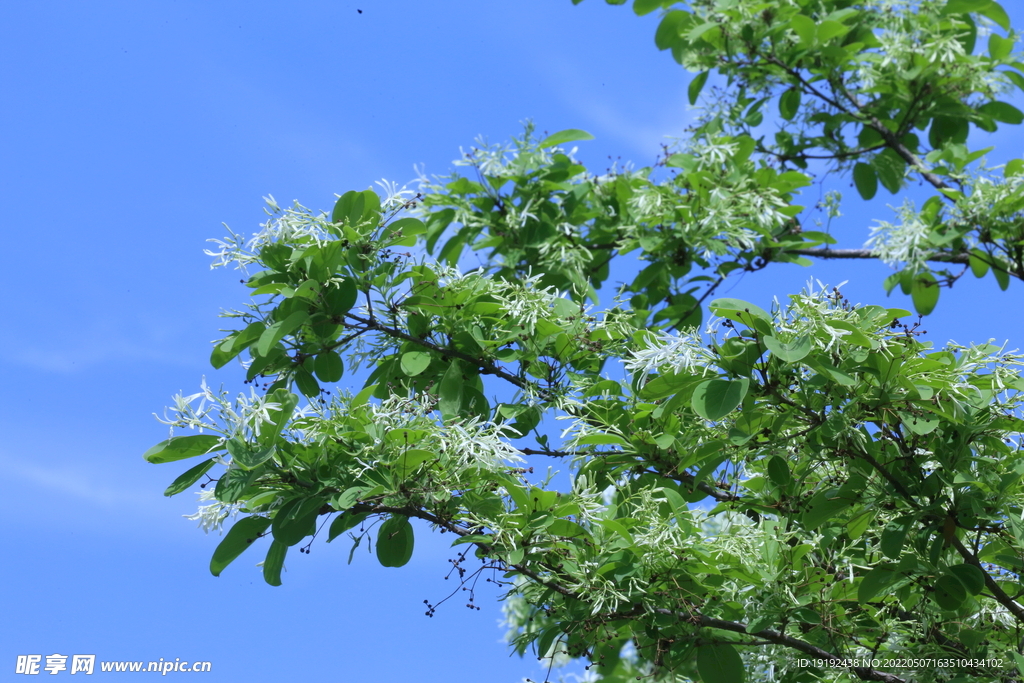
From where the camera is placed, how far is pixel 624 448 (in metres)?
2.57

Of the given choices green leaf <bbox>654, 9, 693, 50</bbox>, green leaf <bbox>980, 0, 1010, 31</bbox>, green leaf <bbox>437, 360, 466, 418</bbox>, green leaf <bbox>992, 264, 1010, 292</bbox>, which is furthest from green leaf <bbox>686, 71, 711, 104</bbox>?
green leaf <bbox>437, 360, 466, 418</bbox>

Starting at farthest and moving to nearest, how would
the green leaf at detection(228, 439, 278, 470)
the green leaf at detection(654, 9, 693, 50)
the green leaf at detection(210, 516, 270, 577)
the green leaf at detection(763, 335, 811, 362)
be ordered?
the green leaf at detection(654, 9, 693, 50) → the green leaf at detection(210, 516, 270, 577) → the green leaf at detection(228, 439, 278, 470) → the green leaf at detection(763, 335, 811, 362)

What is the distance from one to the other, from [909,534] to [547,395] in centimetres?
118

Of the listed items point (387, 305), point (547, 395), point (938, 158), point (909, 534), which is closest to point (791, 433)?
point (909, 534)

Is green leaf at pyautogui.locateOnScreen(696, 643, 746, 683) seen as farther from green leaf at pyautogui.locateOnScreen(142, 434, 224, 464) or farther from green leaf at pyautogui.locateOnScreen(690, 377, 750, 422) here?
green leaf at pyautogui.locateOnScreen(142, 434, 224, 464)

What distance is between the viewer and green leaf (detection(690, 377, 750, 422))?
197 cm

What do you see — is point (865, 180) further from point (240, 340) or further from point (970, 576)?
point (240, 340)

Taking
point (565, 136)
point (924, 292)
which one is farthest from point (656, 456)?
point (924, 292)

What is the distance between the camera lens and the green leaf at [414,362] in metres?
2.66

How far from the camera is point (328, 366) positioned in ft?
9.45

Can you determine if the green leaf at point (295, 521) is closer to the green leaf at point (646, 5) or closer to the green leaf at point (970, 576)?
the green leaf at point (970, 576)

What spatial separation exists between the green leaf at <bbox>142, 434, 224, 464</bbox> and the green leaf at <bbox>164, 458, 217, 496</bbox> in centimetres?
3

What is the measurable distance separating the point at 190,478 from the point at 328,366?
780mm

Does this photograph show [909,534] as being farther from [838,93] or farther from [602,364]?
[838,93]
